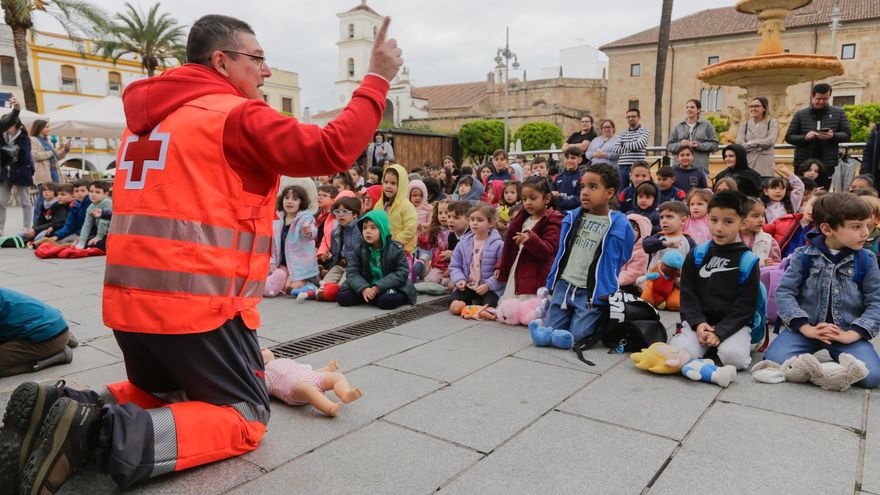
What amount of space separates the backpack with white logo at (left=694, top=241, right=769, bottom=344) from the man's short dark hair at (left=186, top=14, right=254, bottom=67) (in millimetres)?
3272

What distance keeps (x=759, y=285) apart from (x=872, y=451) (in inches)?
56.5

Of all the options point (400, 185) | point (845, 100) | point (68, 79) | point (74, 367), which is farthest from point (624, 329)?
point (68, 79)

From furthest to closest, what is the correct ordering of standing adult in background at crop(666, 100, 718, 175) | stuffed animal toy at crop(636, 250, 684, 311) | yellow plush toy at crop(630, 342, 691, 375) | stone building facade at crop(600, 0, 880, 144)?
stone building facade at crop(600, 0, 880, 144), standing adult in background at crop(666, 100, 718, 175), stuffed animal toy at crop(636, 250, 684, 311), yellow plush toy at crop(630, 342, 691, 375)

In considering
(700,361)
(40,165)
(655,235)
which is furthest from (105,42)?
(700,361)

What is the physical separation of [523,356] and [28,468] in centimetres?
295

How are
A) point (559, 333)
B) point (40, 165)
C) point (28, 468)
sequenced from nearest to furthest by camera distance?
point (28, 468) → point (559, 333) → point (40, 165)

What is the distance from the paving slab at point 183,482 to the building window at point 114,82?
173ft

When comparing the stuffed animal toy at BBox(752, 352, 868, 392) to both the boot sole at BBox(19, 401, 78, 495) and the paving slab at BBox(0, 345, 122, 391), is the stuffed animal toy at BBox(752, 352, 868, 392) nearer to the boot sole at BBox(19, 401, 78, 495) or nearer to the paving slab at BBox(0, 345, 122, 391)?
the boot sole at BBox(19, 401, 78, 495)

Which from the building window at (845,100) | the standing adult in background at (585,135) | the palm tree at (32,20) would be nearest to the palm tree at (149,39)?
the palm tree at (32,20)

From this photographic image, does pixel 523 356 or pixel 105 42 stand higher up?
pixel 105 42

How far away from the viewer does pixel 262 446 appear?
272 cm

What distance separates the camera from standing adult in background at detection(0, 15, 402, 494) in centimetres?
227

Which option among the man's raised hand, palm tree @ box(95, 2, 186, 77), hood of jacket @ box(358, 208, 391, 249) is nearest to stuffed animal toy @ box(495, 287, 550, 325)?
hood of jacket @ box(358, 208, 391, 249)

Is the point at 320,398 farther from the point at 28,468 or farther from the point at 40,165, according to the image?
the point at 40,165
